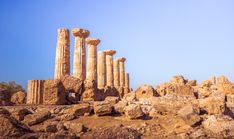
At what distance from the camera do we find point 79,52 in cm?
2456

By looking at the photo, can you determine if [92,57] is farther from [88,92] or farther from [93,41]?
[88,92]

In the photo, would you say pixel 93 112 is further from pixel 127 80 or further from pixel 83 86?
pixel 127 80

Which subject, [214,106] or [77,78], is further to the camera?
[77,78]

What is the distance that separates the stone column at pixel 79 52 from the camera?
79.5 feet

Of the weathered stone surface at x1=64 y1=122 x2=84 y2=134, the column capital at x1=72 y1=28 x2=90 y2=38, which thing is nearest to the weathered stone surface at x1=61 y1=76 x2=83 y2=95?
the weathered stone surface at x1=64 y1=122 x2=84 y2=134

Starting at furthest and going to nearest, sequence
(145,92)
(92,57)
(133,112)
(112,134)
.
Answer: (92,57)
(145,92)
(133,112)
(112,134)

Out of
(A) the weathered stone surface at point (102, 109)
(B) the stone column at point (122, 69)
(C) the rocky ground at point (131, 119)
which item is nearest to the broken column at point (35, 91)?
(C) the rocky ground at point (131, 119)

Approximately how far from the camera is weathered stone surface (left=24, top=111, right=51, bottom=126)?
35.7ft

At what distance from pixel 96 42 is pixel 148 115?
16855mm

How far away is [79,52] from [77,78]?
8.51 metres

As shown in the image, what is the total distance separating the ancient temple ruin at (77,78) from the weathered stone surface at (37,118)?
2.15 metres

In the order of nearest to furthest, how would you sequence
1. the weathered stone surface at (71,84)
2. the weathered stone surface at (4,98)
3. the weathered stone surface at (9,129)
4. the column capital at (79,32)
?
1. the weathered stone surface at (9,129)
2. the weathered stone surface at (4,98)
3. the weathered stone surface at (71,84)
4. the column capital at (79,32)

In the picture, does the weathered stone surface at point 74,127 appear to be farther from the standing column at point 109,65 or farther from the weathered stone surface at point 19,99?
the standing column at point 109,65

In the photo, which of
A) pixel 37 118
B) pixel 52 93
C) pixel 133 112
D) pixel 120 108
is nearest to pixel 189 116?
pixel 133 112
